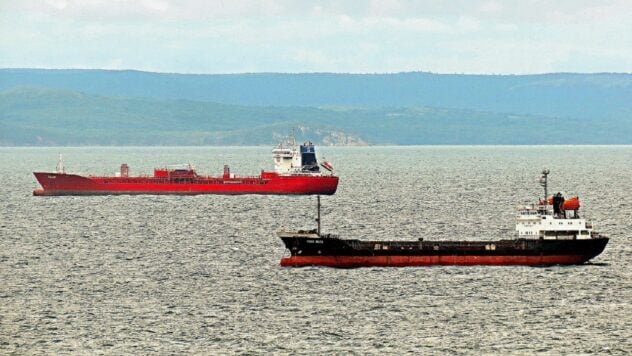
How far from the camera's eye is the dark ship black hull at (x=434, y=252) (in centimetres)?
9550

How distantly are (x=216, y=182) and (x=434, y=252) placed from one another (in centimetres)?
9754

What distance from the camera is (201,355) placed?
2623 inches

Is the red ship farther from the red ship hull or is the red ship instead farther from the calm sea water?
the calm sea water

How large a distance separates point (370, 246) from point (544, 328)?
25.1 metres

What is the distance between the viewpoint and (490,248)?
316 ft

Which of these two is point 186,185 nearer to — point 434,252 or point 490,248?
point 434,252

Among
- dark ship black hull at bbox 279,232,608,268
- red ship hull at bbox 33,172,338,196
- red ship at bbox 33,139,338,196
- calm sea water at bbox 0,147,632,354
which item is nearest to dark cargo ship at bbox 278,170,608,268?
dark ship black hull at bbox 279,232,608,268

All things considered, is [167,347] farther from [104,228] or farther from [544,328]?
[104,228]

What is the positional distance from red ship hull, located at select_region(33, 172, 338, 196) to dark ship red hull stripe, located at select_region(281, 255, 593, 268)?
9073cm

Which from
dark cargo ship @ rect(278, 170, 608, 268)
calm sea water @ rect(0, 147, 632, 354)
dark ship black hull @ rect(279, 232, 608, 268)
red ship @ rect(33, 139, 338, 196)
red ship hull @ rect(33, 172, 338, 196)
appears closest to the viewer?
calm sea water @ rect(0, 147, 632, 354)

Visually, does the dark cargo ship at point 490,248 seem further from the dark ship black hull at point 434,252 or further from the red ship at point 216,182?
the red ship at point 216,182

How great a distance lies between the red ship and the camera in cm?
18775

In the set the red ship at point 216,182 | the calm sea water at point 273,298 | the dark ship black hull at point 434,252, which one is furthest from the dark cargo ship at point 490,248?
the red ship at point 216,182

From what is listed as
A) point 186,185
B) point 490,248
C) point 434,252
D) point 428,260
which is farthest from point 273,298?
point 186,185
